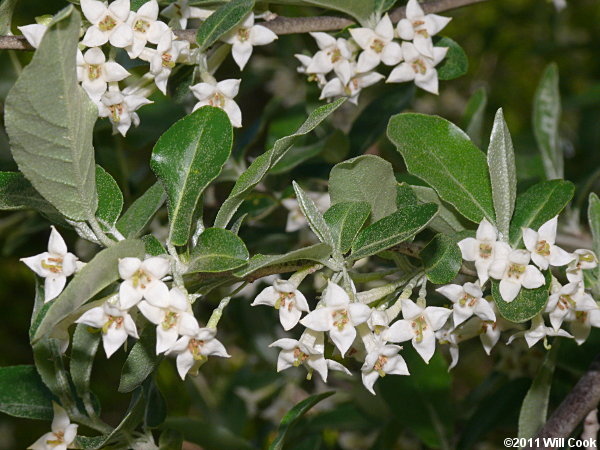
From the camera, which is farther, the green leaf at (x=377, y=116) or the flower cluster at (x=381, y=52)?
the green leaf at (x=377, y=116)

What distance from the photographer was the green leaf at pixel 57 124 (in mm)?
723

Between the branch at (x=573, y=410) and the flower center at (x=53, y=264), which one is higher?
the flower center at (x=53, y=264)

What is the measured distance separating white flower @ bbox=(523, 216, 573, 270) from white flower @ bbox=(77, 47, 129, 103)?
56cm

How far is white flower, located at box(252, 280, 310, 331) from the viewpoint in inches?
35.9

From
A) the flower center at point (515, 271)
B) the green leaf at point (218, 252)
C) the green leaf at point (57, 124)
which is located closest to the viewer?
the green leaf at point (57, 124)

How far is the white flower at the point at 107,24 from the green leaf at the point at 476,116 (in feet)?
2.64

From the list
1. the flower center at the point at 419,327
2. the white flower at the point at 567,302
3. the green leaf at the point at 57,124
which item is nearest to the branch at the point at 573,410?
the white flower at the point at 567,302

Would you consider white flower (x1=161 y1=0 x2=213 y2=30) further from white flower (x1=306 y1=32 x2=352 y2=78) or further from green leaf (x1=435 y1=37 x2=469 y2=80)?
green leaf (x1=435 y1=37 x2=469 y2=80)

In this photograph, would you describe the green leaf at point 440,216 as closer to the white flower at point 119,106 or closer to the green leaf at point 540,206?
the green leaf at point 540,206

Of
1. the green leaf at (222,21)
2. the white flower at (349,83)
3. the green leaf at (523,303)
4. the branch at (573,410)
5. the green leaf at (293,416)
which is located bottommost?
the branch at (573,410)

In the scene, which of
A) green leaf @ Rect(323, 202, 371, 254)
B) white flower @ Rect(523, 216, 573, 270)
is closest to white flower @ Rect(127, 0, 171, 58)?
green leaf @ Rect(323, 202, 371, 254)

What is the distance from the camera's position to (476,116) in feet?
5.17

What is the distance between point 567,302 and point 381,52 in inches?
18.3

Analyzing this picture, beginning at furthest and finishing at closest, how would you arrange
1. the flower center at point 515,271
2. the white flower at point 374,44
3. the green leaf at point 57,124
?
the white flower at point 374,44
the flower center at point 515,271
the green leaf at point 57,124
